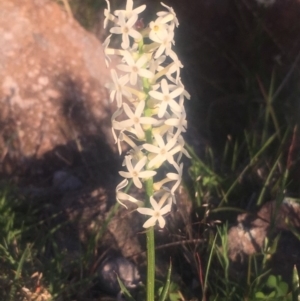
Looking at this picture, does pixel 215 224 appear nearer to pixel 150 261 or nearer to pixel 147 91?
pixel 150 261

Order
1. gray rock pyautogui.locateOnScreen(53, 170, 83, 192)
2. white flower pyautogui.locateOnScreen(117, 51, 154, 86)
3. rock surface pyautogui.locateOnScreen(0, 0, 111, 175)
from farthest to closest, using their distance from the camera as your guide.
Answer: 1. rock surface pyautogui.locateOnScreen(0, 0, 111, 175)
2. gray rock pyautogui.locateOnScreen(53, 170, 83, 192)
3. white flower pyautogui.locateOnScreen(117, 51, 154, 86)

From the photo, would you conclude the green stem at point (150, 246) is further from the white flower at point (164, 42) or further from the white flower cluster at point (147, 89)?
the white flower at point (164, 42)

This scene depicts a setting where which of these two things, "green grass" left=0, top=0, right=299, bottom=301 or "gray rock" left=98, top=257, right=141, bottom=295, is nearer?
"green grass" left=0, top=0, right=299, bottom=301

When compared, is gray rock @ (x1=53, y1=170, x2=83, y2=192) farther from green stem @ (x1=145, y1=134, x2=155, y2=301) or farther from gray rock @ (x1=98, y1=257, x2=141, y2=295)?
green stem @ (x1=145, y1=134, x2=155, y2=301)

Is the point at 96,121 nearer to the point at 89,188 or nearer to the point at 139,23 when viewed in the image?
the point at 89,188

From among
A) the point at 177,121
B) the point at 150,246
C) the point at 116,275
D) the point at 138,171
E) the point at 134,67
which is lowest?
the point at 116,275

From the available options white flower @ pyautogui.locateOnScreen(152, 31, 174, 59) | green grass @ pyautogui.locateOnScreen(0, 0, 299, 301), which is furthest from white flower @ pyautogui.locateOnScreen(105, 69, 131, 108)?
green grass @ pyautogui.locateOnScreen(0, 0, 299, 301)

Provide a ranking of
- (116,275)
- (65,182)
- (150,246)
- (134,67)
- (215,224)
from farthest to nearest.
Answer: (65,182)
(215,224)
(116,275)
(150,246)
(134,67)

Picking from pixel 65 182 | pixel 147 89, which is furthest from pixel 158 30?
pixel 65 182

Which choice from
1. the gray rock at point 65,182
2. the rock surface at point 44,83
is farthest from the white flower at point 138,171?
the rock surface at point 44,83
